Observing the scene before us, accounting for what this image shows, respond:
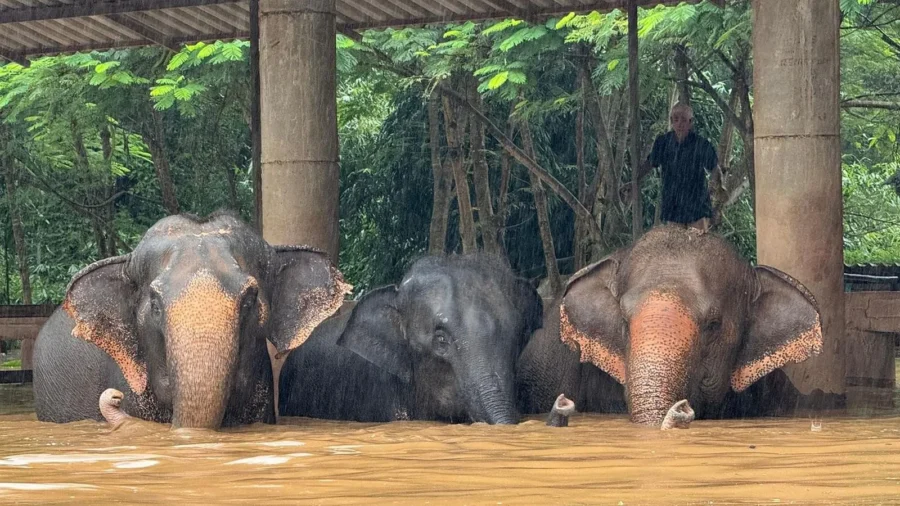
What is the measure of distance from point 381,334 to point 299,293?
2.19ft

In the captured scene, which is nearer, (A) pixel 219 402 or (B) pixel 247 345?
(A) pixel 219 402

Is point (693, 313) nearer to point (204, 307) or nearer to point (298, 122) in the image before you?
point (204, 307)

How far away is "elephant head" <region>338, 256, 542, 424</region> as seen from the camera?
7.29m

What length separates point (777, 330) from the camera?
7832mm

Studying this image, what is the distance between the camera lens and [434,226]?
1856 cm

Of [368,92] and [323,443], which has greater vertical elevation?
[368,92]

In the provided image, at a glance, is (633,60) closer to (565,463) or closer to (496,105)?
(565,463)

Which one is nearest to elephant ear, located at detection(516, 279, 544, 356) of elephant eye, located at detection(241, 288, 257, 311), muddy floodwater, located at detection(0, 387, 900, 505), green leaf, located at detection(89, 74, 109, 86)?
muddy floodwater, located at detection(0, 387, 900, 505)

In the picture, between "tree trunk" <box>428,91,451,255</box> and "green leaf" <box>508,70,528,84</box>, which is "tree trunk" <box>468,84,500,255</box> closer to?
"tree trunk" <box>428,91,451,255</box>

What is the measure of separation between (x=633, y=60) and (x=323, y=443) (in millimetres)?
4815

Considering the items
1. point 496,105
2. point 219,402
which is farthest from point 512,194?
point 219,402

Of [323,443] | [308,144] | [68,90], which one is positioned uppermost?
[68,90]

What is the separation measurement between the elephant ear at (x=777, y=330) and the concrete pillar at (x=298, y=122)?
251cm

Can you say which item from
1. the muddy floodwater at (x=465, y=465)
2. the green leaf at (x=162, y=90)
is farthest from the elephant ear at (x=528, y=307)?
the green leaf at (x=162, y=90)
